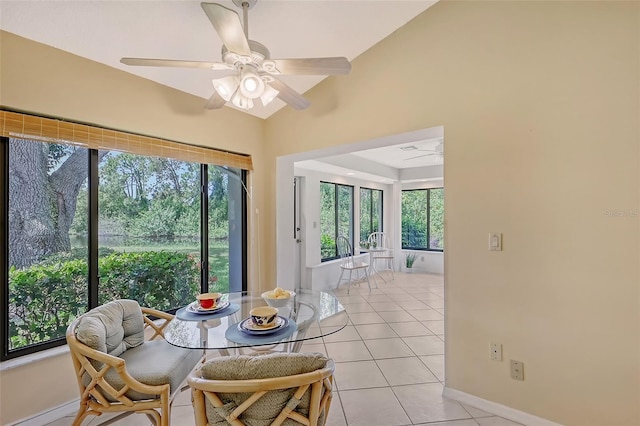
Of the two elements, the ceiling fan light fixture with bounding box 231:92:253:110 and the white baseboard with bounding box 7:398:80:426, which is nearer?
the ceiling fan light fixture with bounding box 231:92:253:110

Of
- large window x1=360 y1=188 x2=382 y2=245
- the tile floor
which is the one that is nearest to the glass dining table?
the tile floor

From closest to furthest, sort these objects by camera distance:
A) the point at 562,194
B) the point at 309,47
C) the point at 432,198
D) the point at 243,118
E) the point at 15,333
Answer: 1. the point at 562,194
2. the point at 15,333
3. the point at 309,47
4. the point at 243,118
5. the point at 432,198

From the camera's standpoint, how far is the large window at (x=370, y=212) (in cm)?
658

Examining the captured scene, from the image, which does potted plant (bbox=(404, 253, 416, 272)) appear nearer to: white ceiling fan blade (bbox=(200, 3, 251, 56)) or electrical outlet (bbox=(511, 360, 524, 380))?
electrical outlet (bbox=(511, 360, 524, 380))

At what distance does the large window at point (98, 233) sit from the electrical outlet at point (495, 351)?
8.35ft

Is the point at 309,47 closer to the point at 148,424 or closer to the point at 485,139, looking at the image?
the point at 485,139

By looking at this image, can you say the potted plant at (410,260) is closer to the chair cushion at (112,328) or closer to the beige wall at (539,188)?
the beige wall at (539,188)

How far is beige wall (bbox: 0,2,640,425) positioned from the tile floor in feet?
0.87

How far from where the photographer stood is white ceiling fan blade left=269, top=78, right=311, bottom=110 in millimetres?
1784

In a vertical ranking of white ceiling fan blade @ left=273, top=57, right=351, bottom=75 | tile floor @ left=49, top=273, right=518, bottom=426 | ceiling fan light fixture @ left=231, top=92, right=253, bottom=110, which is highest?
white ceiling fan blade @ left=273, top=57, right=351, bottom=75

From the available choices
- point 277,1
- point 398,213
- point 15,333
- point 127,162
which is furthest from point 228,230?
point 398,213

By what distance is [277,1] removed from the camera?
1794mm

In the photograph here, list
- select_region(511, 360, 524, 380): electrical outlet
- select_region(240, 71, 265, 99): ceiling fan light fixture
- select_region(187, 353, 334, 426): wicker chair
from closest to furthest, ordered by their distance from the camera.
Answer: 1. select_region(187, 353, 334, 426): wicker chair
2. select_region(240, 71, 265, 99): ceiling fan light fixture
3. select_region(511, 360, 524, 380): electrical outlet

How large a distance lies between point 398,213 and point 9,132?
6554mm
